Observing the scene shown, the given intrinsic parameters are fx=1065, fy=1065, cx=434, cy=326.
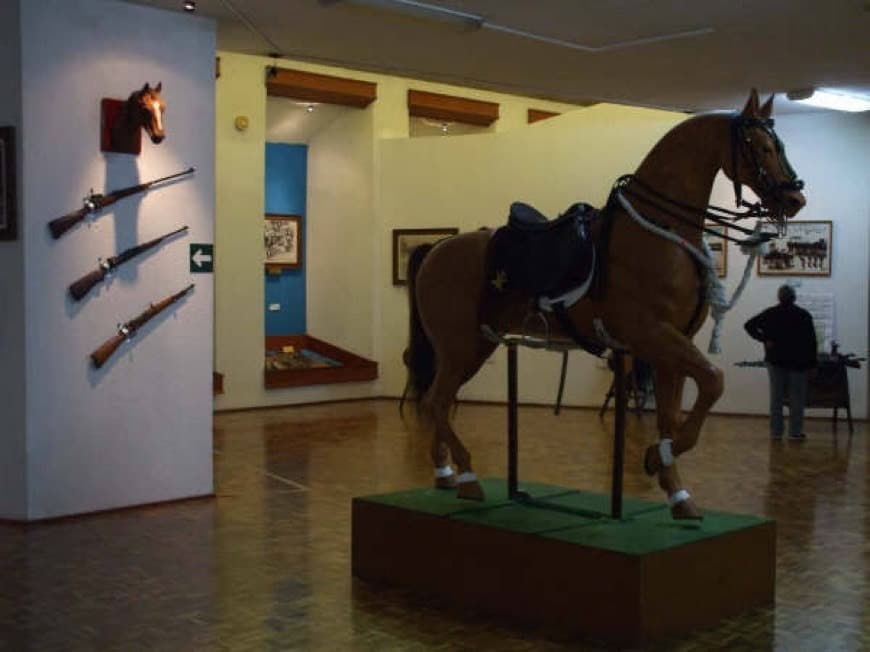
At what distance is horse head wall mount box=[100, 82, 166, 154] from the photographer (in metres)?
6.62

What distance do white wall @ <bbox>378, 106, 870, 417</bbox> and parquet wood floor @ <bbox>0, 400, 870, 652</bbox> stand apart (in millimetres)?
2108

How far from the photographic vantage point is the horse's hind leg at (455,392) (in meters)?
5.43

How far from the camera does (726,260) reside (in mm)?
12484

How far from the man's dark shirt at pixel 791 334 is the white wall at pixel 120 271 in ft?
19.4

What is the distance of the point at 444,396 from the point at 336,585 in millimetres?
1093

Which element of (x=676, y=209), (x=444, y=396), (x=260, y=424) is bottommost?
(x=260, y=424)

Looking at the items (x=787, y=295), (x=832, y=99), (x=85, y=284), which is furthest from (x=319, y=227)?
(x=85, y=284)

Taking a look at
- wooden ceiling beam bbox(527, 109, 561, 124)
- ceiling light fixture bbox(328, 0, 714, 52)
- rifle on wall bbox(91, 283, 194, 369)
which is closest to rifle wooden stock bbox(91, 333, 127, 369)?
rifle on wall bbox(91, 283, 194, 369)

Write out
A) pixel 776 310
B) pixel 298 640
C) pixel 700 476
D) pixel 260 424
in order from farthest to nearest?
1. pixel 260 424
2. pixel 776 310
3. pixel 700 476
4. pixel 298 640

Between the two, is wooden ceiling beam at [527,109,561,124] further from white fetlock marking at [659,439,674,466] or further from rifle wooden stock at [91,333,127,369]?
white fetlock marking at [659,439,674,466]

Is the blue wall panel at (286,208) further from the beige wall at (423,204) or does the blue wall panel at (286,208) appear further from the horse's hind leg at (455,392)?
the horse's hind leg at (455,392)

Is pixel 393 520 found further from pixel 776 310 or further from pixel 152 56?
pixel 776 310

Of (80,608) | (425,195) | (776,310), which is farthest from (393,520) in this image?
(425,195)

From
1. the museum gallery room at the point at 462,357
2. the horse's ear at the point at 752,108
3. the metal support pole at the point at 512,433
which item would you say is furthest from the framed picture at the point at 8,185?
the horse's ear at the point at 752,108
